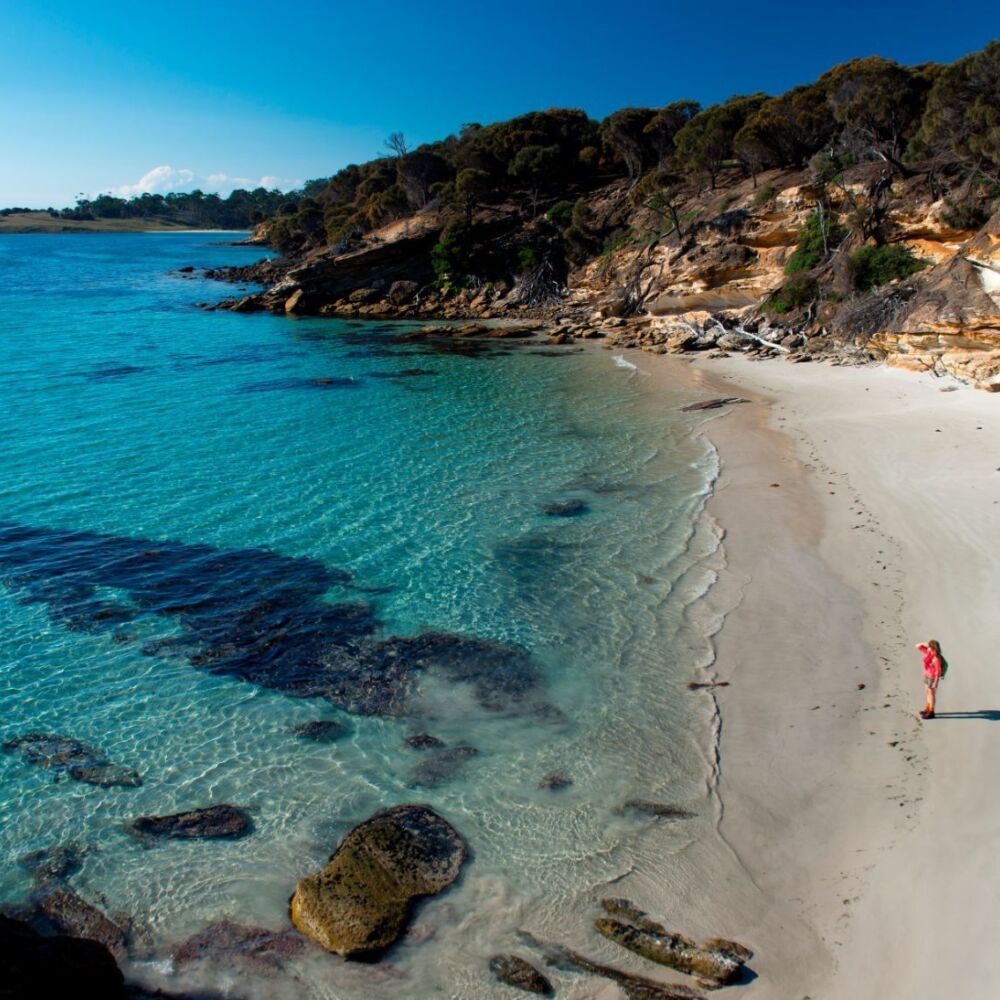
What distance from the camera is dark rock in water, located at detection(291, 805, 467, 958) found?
7.19m

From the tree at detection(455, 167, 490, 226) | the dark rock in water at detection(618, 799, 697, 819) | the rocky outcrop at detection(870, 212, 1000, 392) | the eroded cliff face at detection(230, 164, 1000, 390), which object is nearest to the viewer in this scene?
the dark rock in water at detection(618, 799, 697, 819)

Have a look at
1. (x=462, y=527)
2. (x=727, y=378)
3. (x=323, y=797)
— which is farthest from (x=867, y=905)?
(x=727, y=378)

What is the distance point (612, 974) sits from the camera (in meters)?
6.72

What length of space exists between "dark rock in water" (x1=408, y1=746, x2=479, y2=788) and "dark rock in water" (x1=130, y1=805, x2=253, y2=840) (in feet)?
7.05

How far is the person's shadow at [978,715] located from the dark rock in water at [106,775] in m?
11.1

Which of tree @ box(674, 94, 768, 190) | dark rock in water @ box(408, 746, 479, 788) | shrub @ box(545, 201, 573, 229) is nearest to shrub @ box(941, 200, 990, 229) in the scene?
tree @ box(674, 94, 768, 190)

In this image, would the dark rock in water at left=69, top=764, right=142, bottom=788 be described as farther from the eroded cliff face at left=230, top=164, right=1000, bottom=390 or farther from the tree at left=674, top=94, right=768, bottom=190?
the tree at left=674, top=94, right=768, bottom=190

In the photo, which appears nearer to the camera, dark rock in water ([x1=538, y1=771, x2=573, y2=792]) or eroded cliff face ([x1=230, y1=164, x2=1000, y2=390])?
dark rock in water ([x1=538, y1=771, x2=573, y2=792])

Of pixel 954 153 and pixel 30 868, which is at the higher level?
pixel 954 153

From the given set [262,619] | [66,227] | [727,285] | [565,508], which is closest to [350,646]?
[262,619]

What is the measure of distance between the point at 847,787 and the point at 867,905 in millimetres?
1852

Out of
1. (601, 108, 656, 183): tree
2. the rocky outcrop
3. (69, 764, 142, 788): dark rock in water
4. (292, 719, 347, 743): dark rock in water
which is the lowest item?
(69, 764, 142, 788): dark rock in water

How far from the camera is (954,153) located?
32.6 meters

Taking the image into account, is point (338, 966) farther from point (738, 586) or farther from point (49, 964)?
point (738, 586)
